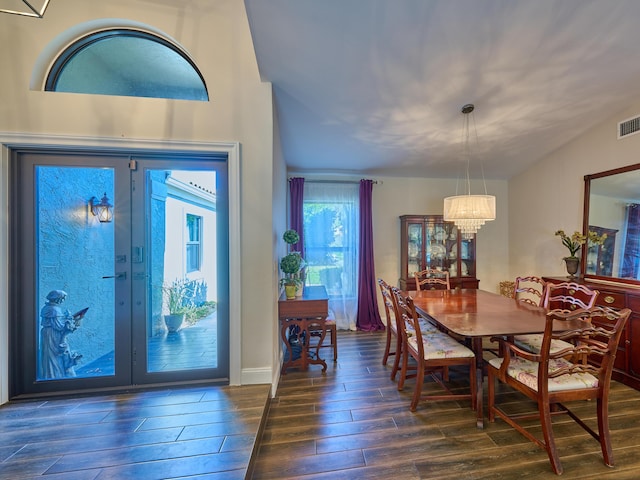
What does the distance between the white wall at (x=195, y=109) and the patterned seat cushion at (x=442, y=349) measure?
131 cm

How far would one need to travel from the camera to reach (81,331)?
6.88 ft

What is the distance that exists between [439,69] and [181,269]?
2775 mm

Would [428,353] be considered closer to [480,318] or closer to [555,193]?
[480,318]

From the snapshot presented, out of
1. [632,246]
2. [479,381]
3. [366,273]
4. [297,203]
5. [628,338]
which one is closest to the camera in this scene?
[479,381]

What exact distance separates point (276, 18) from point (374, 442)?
291 centimetres

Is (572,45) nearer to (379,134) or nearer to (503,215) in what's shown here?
(379,134)

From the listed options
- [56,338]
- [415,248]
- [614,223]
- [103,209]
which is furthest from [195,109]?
[614,223]

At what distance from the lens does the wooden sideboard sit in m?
2.27

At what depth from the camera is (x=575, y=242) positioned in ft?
10.0

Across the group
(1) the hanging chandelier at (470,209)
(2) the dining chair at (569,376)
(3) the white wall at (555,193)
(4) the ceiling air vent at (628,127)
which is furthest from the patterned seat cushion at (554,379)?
(4) the ceiling air vent at (628,127)

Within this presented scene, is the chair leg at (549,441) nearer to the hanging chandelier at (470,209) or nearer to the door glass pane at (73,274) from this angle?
the hanging chandelier at (470,209)

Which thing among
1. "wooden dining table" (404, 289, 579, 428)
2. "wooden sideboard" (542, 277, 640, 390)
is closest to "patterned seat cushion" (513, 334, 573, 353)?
"wooden dining table" (404, 289, 579, 428)

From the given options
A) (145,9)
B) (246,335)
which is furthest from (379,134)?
(246,335)

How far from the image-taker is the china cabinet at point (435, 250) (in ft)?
12.6
